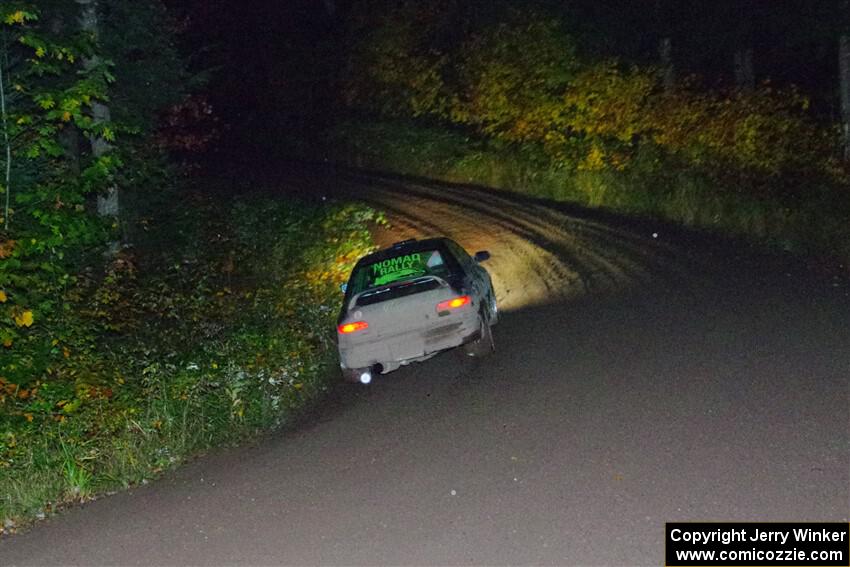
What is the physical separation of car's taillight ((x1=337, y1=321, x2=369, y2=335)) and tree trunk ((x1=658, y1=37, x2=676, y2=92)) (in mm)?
17624

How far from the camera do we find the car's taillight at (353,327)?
496 inches

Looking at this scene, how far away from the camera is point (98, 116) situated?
61.9 ft

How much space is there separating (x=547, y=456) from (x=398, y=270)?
5152 mm

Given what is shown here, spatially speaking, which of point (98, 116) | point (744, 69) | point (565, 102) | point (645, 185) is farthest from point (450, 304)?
point (565, 102)

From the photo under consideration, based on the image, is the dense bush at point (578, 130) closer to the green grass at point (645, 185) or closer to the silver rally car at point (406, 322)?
the green grass at point (645, 185)

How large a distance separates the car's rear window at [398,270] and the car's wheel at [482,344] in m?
0.88

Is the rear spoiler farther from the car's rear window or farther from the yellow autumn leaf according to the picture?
the yellow autumn leaf

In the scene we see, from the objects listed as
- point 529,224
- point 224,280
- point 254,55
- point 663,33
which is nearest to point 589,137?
point 663,33

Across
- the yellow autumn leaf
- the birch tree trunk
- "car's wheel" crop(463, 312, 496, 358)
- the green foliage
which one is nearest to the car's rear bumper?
"car's wheel" crop(463, 312, 496, 358)

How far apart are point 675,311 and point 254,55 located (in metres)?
39.6

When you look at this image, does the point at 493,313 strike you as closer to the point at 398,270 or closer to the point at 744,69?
the point at 398,270

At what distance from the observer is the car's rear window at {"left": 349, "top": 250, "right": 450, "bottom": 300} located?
13.3 meters

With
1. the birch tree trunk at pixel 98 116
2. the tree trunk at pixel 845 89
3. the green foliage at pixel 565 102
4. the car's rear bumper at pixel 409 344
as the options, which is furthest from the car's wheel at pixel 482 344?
the tree trunk at pixel 845 89

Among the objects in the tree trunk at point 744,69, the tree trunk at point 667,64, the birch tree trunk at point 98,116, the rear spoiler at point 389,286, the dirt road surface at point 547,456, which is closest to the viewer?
the dirt road surface at point 547,456
